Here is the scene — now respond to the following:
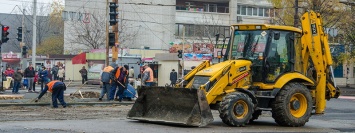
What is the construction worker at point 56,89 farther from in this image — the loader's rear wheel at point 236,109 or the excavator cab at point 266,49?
the loader's rear wheel at point 236,109

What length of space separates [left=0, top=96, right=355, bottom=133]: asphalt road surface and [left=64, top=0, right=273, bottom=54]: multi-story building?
39390 mm

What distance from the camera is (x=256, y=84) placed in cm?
1619

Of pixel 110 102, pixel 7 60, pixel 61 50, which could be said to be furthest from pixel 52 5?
pixel 110 102

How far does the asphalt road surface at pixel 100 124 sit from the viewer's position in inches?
555

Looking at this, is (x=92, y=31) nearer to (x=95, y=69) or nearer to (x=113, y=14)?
(x=95, y=69)

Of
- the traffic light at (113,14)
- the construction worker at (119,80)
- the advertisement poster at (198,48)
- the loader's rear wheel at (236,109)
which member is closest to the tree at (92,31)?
the advertisement poster at (198,48)

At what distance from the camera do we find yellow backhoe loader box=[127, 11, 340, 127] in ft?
49.8

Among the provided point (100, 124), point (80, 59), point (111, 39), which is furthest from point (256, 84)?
point (80, 59)

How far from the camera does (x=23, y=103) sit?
22891 millimetres

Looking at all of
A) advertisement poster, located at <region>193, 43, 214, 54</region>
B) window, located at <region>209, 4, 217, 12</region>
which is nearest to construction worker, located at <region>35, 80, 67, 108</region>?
advertisement poster, located at <region>193, 43, 214, 54</region>

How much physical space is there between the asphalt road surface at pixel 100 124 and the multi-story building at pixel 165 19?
3939 centimetres

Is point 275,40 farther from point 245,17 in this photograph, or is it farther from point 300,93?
point 245,17

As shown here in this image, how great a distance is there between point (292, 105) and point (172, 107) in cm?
314

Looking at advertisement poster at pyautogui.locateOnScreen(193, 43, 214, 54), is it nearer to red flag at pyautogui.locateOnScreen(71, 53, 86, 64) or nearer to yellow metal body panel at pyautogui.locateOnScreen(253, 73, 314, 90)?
red flag at pyautogui.locateOnScreen(71, 53, 86, 64)
